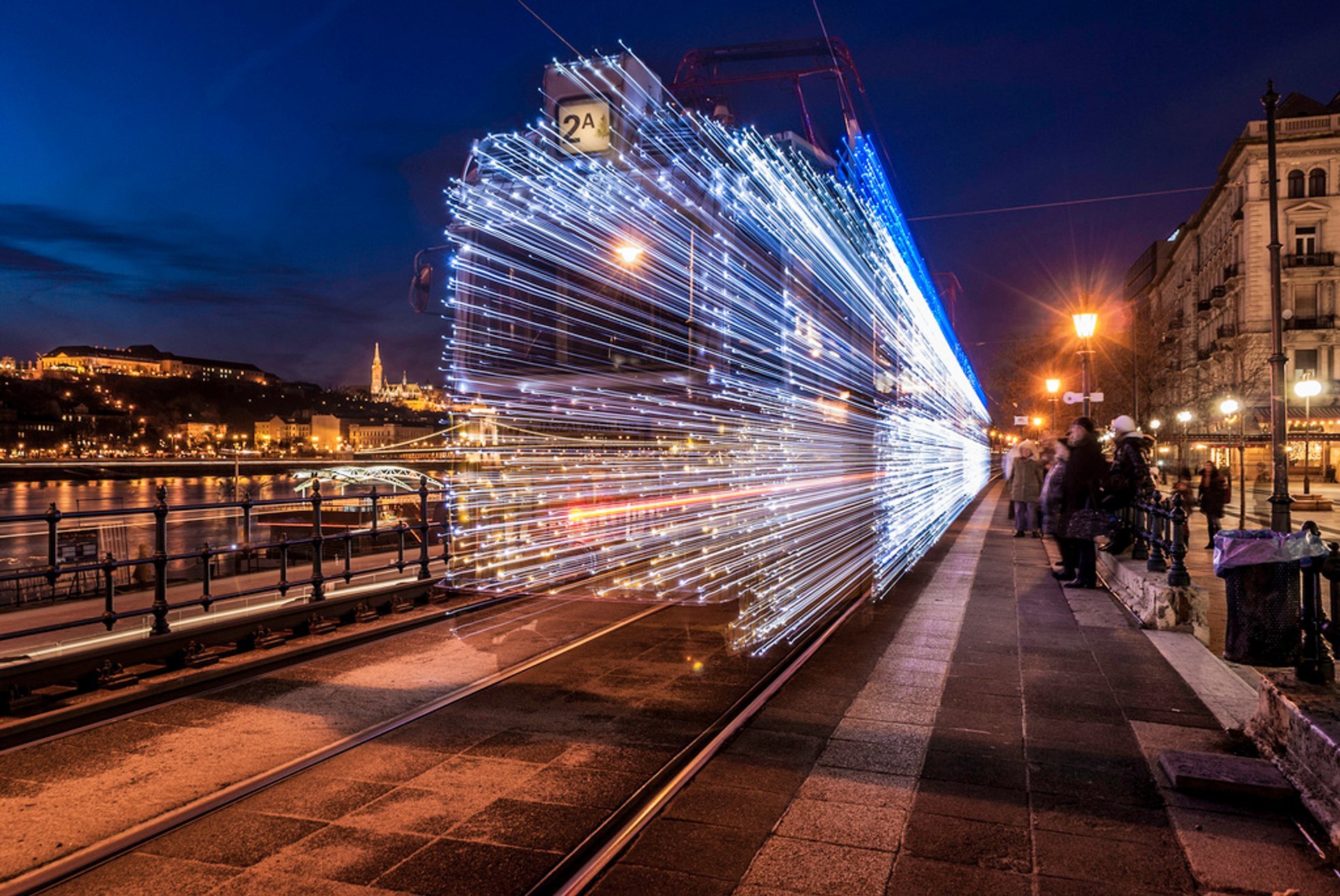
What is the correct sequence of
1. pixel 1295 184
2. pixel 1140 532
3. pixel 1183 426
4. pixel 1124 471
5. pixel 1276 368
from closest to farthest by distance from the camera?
pixel 1124 471
pixel 1140 532
pixel 1276 368
pixel 1183 426
pixel 1295 184

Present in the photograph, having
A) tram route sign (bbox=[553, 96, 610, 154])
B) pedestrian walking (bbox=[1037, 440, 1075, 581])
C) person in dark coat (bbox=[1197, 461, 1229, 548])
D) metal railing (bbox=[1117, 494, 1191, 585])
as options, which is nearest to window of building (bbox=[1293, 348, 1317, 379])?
person in dark coat (bbox=[1197, 461, 1229, 548])

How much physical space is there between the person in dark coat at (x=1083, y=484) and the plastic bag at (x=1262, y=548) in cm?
456

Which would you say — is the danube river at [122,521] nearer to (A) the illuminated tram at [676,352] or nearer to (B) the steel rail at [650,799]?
(A) the illuminated tram at [676,352]

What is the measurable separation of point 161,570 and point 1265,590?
7.91 m

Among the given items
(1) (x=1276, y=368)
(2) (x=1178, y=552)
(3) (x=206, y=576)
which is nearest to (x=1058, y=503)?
(2) (x=1178, y=552)

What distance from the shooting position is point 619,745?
5094 millimetres

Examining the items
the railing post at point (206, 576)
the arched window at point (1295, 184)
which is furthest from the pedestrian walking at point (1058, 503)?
the arched window at point (1295, 184)

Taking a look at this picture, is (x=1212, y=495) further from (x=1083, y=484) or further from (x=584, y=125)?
(x=584, y=125)

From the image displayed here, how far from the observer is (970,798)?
431cm

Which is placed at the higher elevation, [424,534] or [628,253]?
[628,253]

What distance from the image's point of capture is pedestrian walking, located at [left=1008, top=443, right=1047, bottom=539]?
1723 centimetres

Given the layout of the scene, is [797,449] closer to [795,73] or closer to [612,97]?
[612,97]

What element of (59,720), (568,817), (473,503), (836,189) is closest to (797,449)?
(836,189)

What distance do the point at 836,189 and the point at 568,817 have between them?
880cm
